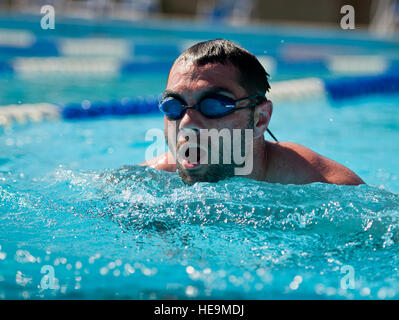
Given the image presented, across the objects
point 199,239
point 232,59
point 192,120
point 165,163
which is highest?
point 232,59

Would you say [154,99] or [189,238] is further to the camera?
[154,99]

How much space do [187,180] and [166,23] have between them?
9.69 m

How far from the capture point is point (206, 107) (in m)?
2.18

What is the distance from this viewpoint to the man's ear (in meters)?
2.32

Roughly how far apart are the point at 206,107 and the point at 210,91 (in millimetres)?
65

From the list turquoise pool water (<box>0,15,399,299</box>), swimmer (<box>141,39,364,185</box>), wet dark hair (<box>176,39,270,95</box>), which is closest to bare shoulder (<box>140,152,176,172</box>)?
turquoise pool water (<box>0,15,399,299</box>)

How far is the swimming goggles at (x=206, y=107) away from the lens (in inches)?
85.8

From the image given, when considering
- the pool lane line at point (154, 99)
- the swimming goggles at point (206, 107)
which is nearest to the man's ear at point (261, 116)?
the swimming goggles at point (206, 107)

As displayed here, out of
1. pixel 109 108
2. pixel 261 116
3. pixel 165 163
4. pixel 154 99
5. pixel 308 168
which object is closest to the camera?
pixel 261 116

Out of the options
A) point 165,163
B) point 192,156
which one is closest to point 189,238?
point 192,156

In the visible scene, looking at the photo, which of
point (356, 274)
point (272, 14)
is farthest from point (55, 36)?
point (356, 274)

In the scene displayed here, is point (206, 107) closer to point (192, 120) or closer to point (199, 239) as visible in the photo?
point (192, 120)

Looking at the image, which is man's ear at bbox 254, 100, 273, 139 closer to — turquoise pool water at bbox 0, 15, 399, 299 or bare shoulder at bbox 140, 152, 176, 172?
turquoise pool water at bbox 0, 15, 399, 299

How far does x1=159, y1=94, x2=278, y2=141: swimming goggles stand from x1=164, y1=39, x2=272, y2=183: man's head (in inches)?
0.5
